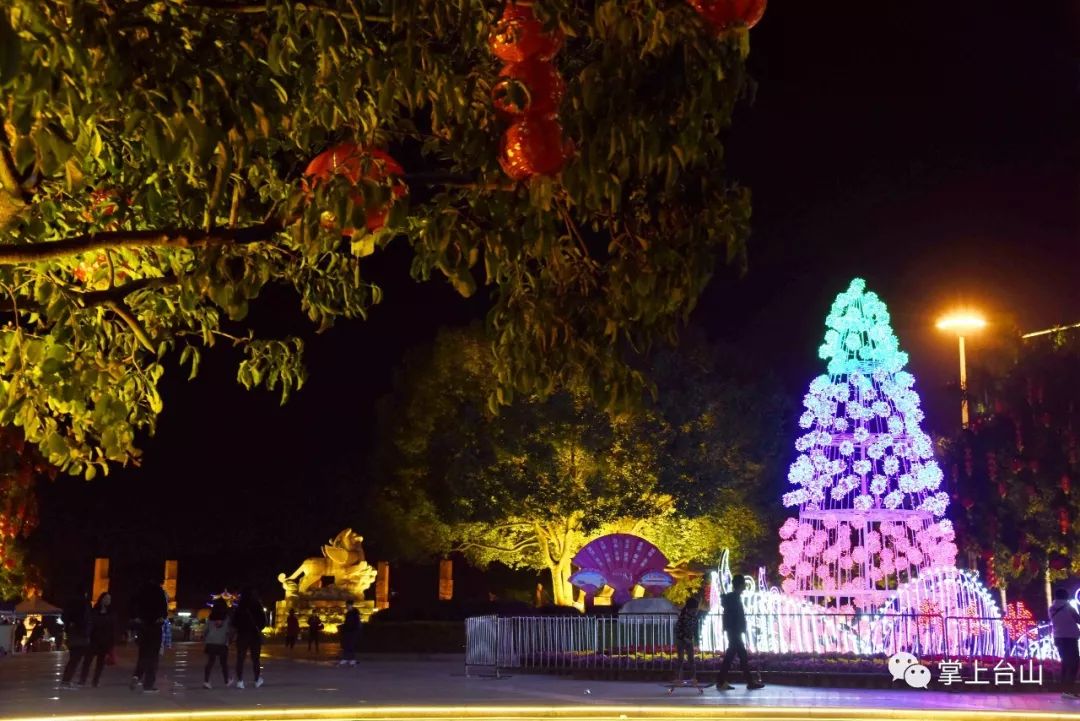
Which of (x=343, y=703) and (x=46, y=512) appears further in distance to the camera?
(x=46, y=512)

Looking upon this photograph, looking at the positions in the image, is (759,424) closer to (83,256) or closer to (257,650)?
(257,650)

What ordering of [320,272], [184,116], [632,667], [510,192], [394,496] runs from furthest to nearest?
1. [394,496]
2. [632,667]
3. [320,272]
4. [510,192]
5. [184,116]

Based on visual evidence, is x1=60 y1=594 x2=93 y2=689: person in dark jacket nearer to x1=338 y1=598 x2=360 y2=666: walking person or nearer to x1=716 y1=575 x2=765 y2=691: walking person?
x1=338 y1=598 x2=360 y2=666: walking person

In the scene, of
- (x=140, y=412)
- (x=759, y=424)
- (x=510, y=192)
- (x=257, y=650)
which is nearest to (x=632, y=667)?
(x=257, y=650)

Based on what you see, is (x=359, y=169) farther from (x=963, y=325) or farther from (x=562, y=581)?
(x=562, y=581)

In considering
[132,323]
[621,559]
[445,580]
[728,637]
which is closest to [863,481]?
[621,559]

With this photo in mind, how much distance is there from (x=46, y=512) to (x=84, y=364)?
163 feet

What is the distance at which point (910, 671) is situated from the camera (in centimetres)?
1873

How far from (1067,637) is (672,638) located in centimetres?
624

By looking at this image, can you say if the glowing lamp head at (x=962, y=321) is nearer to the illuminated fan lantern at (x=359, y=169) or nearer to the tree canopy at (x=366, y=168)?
the tree canopy at (x=366, y=168)

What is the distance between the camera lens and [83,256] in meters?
8.59

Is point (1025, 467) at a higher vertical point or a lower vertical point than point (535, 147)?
higher

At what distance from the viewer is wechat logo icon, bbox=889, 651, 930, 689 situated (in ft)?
61.5

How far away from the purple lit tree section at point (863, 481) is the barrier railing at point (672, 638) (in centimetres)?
298
